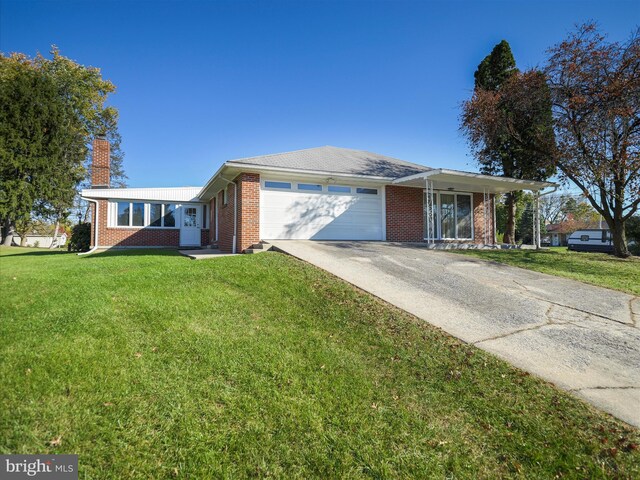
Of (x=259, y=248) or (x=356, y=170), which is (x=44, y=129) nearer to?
(x=259, y=248)

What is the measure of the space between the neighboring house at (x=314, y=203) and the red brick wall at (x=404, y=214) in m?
0.04

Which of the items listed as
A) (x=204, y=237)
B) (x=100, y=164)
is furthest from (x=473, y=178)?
(x=100, y=164)

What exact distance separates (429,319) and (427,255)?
16.8 ft

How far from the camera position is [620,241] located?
40.4 ft

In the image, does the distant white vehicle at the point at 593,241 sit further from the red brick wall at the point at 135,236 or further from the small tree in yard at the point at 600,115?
the red brick wall at the point at 135,236

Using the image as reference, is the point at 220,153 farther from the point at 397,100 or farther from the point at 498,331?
the point at 498,331

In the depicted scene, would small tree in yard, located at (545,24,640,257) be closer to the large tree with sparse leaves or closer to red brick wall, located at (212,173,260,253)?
red brick wall, located at (212,173,260,253)

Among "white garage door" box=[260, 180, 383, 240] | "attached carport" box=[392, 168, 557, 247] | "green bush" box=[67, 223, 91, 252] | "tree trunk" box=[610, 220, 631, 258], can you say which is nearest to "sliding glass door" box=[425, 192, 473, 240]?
"attached carport" box=[392, 168, 557, 247]

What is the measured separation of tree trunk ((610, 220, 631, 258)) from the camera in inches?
480

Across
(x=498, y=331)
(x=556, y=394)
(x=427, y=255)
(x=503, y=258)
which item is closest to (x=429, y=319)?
(x=498, y=331)

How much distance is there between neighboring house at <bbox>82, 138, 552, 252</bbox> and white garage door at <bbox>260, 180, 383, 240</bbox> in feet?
0.11

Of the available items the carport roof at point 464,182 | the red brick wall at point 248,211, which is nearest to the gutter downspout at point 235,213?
the red brick wall at point 248,211

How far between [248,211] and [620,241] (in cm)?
1396

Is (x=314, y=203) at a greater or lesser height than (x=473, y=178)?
lesser
